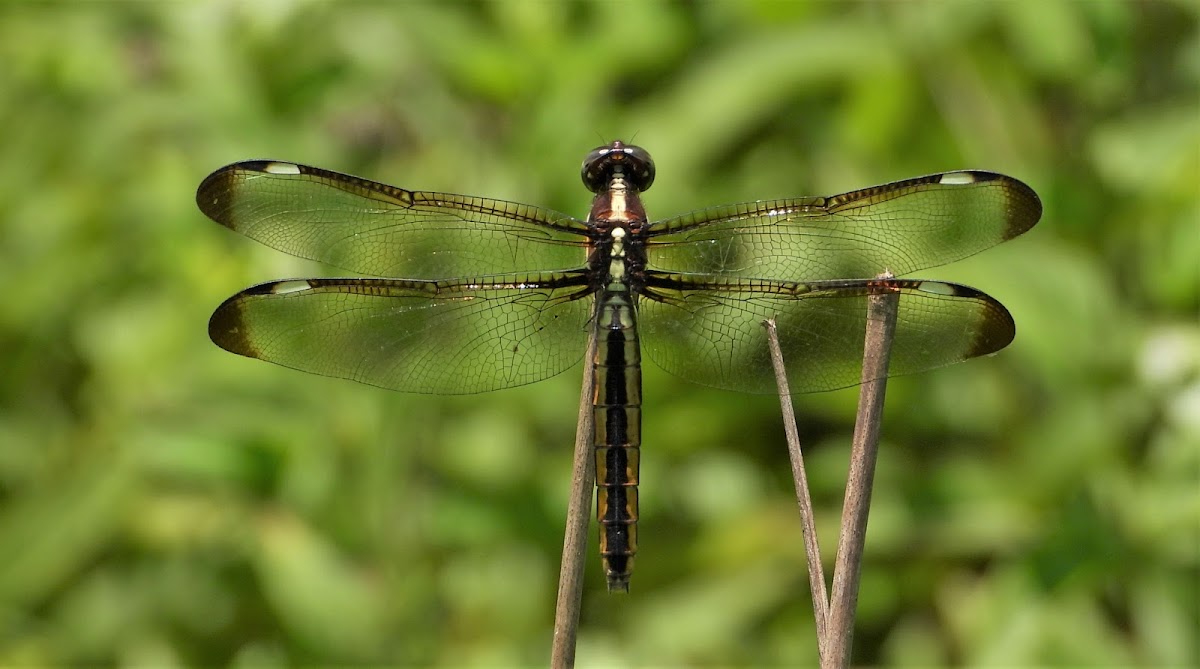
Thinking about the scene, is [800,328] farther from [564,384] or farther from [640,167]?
[564,384]

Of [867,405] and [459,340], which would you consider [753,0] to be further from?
[867,405]

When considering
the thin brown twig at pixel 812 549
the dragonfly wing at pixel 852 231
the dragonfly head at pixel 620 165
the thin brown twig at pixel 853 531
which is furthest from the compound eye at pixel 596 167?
the thin brown twig at pixel 853 531

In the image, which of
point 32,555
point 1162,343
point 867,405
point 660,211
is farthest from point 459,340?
point 1162,343

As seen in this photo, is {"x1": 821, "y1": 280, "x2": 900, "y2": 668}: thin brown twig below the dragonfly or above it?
below

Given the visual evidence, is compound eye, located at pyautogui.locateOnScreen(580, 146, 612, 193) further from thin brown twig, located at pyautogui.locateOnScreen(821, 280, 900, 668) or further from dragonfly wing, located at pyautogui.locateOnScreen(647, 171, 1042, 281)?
thin brown twig, located at pyautogui.locateOnScreen(821, 280, 900, 668)

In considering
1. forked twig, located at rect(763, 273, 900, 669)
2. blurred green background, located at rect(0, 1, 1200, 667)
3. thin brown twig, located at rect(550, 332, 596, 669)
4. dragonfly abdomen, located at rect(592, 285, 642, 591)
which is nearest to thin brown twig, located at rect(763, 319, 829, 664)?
A: forked twig, located at rect(763, 273, 900, 669)

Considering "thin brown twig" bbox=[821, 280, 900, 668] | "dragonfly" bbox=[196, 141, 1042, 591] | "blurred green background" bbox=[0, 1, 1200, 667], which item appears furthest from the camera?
Answer: "blurred green background" bbox=[0, 1, 1200, 667]
